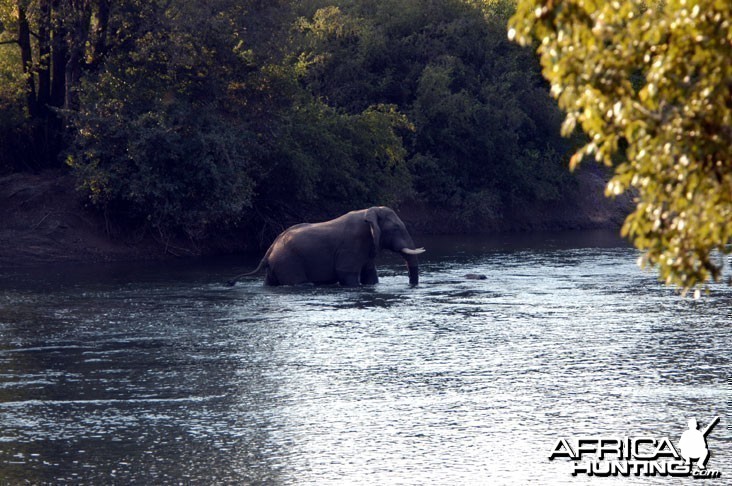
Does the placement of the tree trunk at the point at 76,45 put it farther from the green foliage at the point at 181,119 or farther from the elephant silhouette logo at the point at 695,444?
the elephant silhouette logo at the point at 695,444

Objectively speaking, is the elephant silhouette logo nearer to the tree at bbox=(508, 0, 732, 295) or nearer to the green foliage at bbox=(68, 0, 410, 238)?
the tree at bbox=(508, 0, 732, 295)

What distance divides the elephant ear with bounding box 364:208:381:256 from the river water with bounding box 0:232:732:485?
3.46 ft

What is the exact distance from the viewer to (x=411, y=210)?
54.4m

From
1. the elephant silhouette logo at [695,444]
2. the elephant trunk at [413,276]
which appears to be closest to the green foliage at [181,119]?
the elephant trunk at [413,276]

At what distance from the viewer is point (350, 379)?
1734 cm

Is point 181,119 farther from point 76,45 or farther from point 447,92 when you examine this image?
point 447,92

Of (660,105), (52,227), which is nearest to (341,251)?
(52,227)

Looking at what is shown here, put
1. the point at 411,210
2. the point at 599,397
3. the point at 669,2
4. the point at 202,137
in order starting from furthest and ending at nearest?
1. the point at 411,210
2. the point at 202,137
3. the point at 599,397
4. the point at 669,2

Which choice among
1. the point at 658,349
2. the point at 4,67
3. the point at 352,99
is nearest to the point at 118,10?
the point at 4,67

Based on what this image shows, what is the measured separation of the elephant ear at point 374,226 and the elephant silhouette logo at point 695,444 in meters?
15.8

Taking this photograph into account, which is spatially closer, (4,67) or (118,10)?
(118,10)

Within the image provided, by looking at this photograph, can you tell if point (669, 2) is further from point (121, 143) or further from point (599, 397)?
point (121, 143)

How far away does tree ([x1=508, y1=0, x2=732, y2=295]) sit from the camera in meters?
8.37

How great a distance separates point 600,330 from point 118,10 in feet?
70.5
